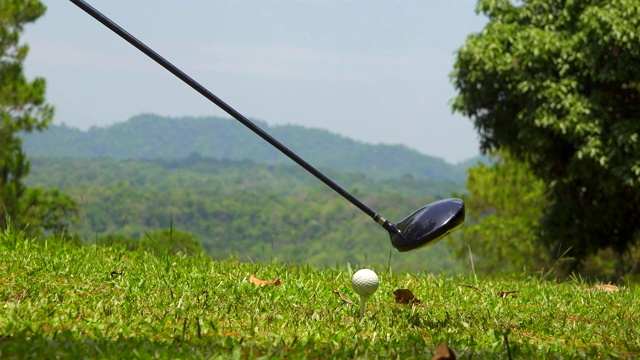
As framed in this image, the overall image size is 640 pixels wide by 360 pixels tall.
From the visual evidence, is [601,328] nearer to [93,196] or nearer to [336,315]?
[336,315]

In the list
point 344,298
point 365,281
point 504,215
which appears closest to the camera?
point 365,281

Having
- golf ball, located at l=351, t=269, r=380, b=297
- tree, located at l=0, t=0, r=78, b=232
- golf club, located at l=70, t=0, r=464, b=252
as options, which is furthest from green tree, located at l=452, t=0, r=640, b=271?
tree, located at l=0, t=0, r=78, b=232

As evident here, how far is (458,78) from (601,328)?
45.5 ft

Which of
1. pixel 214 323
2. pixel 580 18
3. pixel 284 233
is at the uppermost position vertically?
pixel 580 18

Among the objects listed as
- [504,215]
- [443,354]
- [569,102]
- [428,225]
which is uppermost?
[569,102]

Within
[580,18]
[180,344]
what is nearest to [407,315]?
[180,344]

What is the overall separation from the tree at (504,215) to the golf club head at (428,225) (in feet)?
80.5

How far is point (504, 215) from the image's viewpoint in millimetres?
33250

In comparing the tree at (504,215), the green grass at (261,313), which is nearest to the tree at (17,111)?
the tree at (504,215)

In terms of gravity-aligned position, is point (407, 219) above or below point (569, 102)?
below

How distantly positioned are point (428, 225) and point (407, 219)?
128 mm

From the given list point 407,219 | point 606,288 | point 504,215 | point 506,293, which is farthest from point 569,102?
point 504,215

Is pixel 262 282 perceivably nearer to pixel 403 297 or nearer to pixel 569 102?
pixel 403 297

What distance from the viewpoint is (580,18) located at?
15.3 meters
